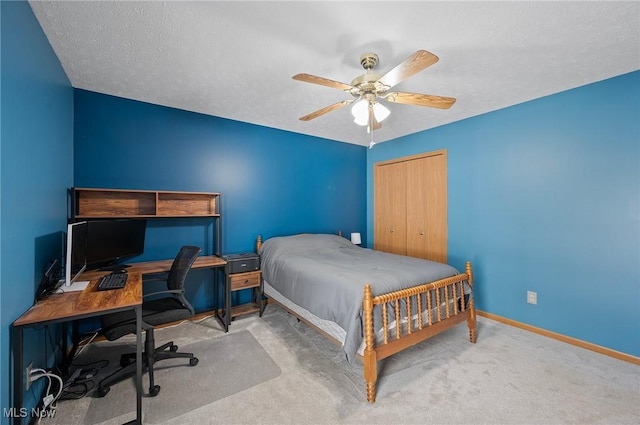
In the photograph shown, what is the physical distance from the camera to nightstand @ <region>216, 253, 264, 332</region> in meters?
2.96

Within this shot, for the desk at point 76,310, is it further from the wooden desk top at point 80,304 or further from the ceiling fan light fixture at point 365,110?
the ceiling fan light fixture at point 365,110

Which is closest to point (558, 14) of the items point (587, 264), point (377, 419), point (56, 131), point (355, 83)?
point (355, 83)

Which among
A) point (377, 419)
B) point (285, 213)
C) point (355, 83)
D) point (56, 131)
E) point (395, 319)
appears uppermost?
point (355, 83)

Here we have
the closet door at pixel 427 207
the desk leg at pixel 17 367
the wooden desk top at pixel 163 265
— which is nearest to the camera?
the desk leg at pixel 17 367

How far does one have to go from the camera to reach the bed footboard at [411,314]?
184 centimetres

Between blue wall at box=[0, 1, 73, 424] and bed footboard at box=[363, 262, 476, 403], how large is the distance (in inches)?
77.3

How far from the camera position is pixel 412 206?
13.5ft

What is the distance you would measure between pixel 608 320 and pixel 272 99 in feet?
12.9

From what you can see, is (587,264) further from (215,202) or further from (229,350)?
(215,202)

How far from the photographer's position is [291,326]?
9.78 feet

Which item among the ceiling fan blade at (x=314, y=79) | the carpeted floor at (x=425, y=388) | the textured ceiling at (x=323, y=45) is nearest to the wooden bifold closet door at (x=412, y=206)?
the textured ceiling at (x=323, y=45)

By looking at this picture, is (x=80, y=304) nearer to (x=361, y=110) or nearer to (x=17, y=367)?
(x=17, y=367)

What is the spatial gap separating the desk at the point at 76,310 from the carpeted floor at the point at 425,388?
51cm

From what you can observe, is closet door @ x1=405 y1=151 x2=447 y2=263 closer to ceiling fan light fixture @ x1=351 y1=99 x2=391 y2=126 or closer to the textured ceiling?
the textured ceiling
